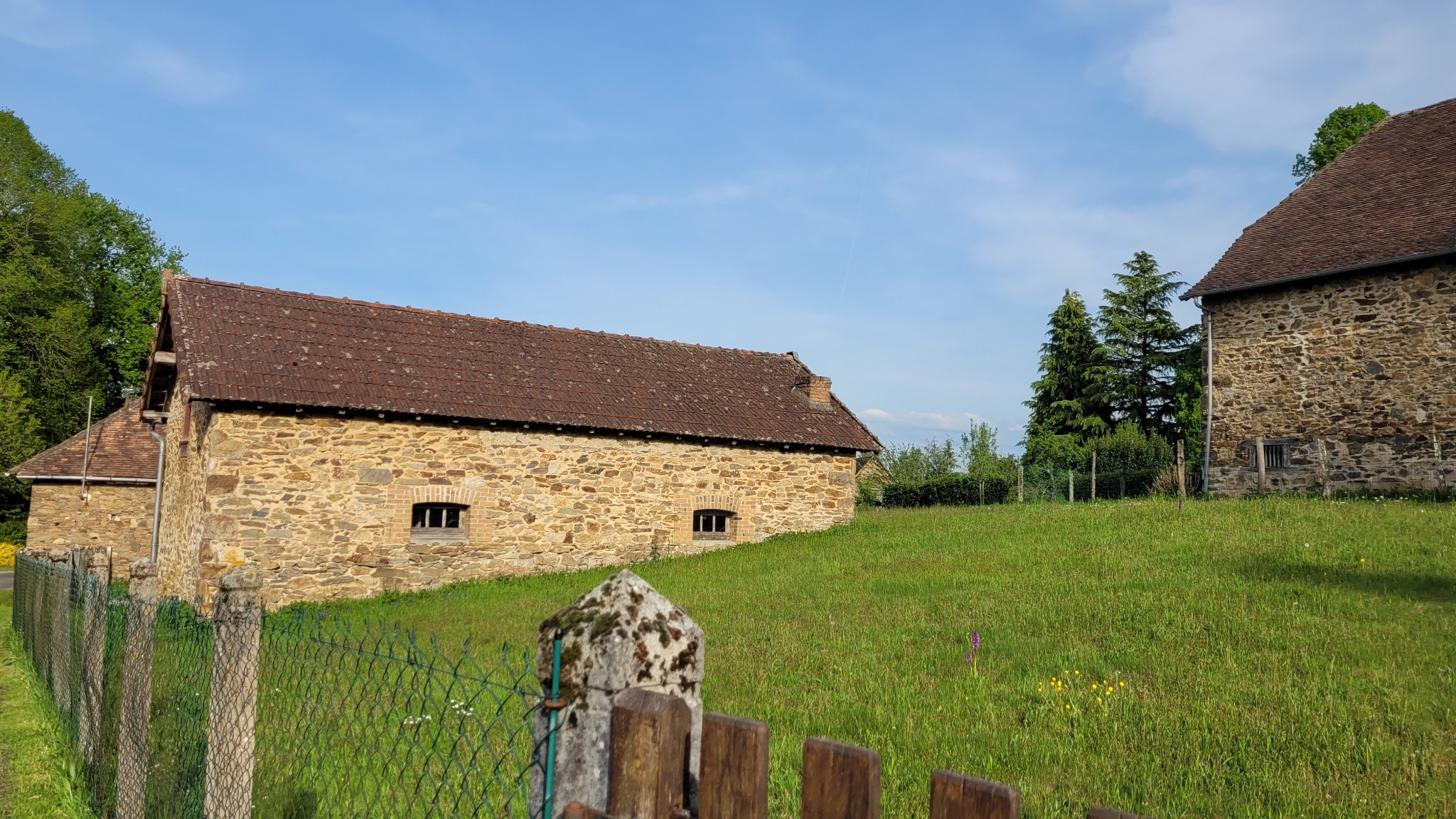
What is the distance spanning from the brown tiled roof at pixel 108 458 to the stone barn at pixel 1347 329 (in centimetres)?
2576

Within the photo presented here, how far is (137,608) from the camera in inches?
202

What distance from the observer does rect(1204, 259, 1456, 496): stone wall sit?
1612 centimetres

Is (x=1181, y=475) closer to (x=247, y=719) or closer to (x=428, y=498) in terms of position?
(x=428, y=498)

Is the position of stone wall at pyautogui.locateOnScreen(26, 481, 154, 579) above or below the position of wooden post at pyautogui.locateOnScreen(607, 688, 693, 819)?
below

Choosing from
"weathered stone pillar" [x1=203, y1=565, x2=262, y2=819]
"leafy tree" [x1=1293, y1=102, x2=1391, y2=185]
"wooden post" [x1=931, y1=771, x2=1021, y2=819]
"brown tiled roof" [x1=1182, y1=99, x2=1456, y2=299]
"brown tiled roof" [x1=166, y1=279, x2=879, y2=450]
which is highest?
"leafy tree" [x1=1293, y1=102, x2=1391, y2=185]

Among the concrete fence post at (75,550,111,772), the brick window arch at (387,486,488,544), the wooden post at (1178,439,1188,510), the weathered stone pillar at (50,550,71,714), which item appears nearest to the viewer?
the concrete fence post at (75,550,111,772)

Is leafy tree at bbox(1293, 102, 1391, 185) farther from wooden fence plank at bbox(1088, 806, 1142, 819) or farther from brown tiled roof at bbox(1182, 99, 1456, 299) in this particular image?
wooden fence plank at bbox(1088, 806, 1142, 819)

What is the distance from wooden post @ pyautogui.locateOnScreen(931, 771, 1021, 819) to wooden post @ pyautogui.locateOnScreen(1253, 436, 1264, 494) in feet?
64.2

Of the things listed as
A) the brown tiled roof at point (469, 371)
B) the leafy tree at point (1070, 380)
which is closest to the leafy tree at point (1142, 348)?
the leafy tree at point (1070, 380)

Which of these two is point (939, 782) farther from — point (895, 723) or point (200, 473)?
point (200, 473)

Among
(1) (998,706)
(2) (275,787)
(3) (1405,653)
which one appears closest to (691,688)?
(2) (275,787)

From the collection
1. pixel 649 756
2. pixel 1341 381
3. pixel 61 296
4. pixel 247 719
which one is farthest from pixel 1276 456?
pixel 61 296

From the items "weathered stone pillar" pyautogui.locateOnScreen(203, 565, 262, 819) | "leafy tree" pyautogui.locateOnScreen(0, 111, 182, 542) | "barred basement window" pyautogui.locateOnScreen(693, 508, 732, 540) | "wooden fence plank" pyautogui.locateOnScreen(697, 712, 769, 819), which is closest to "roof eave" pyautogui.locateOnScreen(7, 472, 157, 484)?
"leafy tree" pyautogui.locateOnScreen(0, 111, 182, 542)

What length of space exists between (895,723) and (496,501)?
1151cm
